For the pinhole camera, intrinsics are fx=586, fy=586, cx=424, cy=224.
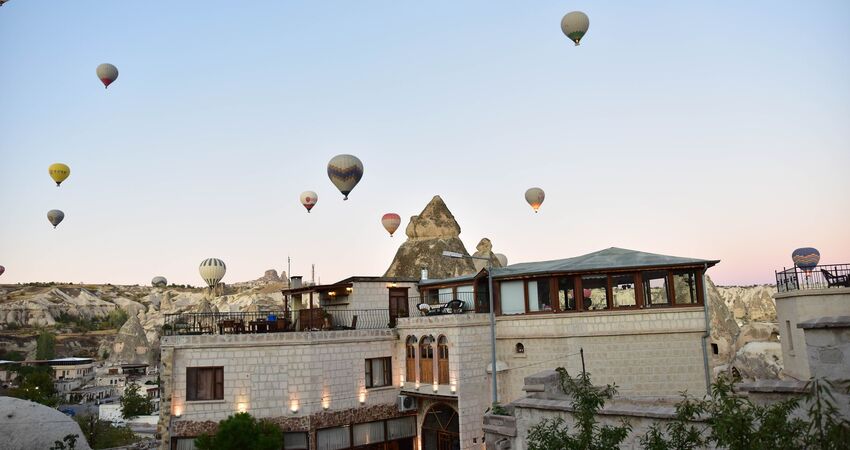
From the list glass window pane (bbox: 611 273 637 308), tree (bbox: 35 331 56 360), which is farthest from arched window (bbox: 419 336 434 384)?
tree (bbox: 35 331 56 360)

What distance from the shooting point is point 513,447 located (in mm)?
17391

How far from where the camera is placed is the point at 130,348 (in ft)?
419

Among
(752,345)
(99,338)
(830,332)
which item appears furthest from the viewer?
(99,338)

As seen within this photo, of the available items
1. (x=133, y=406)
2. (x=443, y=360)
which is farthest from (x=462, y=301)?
(x=133, y=406)

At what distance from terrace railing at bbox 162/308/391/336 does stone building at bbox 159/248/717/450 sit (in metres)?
0.12

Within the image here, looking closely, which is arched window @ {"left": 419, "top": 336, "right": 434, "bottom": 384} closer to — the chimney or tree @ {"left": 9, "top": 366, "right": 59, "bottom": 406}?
the chimney

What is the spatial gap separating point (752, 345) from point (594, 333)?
42979 millimetres

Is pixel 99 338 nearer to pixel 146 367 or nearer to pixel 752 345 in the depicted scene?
pixel 146 367

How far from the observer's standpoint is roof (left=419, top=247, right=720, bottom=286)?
90.1 feet

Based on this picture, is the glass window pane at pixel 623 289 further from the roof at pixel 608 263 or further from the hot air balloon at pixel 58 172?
the hot air balloon at pixel 58 172

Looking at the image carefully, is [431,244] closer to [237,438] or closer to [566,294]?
[566,294]

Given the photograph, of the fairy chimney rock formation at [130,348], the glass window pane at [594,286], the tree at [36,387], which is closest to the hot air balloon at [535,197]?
the glass window pane at [594,286]

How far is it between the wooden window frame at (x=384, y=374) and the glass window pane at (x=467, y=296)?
5.32 m

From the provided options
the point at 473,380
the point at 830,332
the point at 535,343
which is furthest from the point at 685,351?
the point at 830,332
